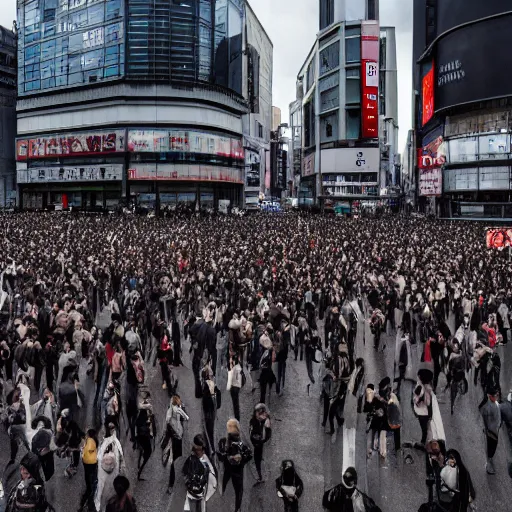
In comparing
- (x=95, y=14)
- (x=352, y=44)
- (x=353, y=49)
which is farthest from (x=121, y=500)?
(x=353, y=49)

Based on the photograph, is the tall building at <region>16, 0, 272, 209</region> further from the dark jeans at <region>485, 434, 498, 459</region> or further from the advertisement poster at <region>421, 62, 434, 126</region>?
the dark jeans at <region>485, 434, 498, 459</region>

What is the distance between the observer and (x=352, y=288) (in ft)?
61.1

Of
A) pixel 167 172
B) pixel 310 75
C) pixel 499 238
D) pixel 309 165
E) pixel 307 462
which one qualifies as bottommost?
pixel 307 462

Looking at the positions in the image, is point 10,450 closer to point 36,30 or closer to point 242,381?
point 242,381

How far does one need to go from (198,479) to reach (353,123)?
103 metres

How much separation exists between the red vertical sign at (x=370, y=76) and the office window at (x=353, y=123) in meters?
2.70

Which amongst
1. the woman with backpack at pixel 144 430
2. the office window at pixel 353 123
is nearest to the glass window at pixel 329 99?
the office window at pixel 353 123

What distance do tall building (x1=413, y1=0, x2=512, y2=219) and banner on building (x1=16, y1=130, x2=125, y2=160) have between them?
133 feet

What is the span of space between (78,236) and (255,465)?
27.7m

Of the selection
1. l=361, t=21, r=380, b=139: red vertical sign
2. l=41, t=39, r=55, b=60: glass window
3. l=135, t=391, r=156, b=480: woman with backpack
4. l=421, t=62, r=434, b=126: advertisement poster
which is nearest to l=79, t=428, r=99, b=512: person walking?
l=135, t=391, r=156, b=480: woman with backpack

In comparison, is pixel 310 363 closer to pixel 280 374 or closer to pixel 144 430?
pixel 280 374

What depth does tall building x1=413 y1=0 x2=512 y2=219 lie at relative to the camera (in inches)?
2667

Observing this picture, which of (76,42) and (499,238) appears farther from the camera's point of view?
(76,42)

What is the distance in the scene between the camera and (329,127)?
109875 millimetres
